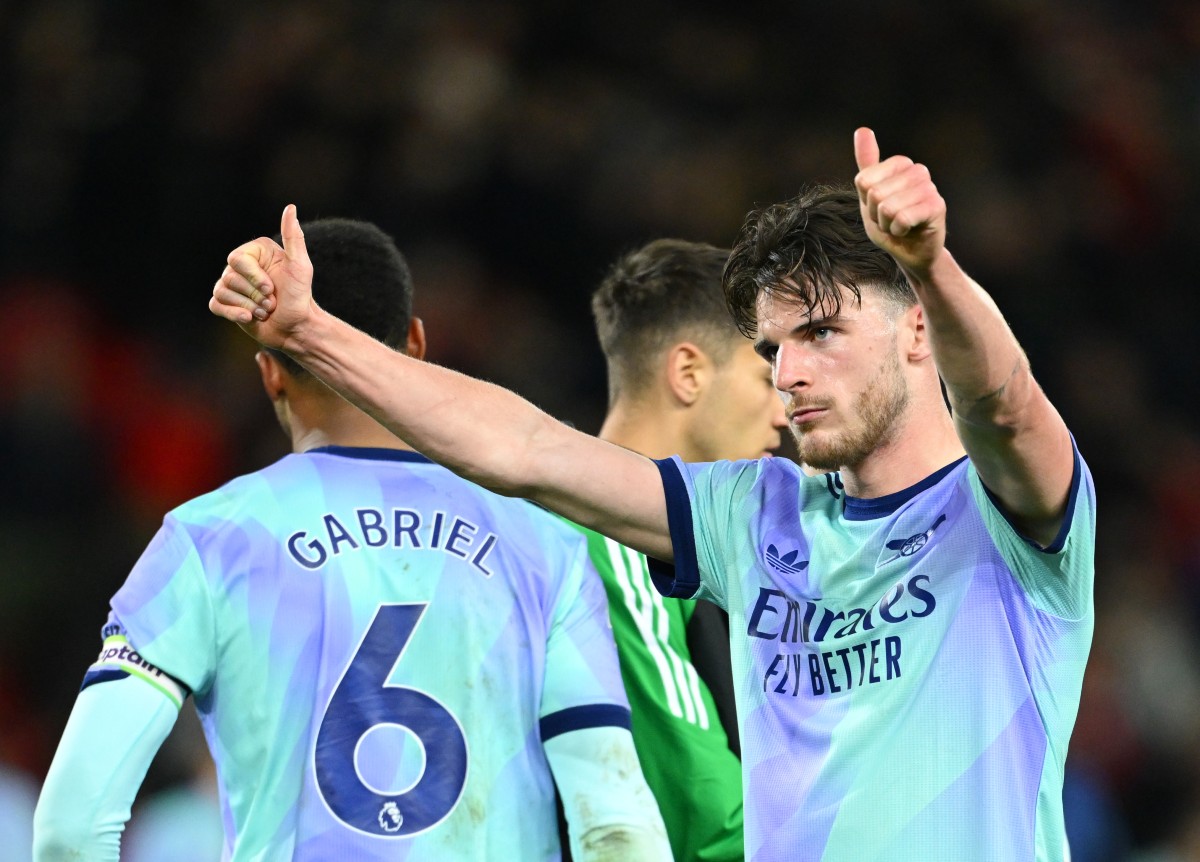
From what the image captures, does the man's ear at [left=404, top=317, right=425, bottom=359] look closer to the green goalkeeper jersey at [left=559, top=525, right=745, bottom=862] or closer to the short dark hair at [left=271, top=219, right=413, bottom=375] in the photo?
the short dark hair at [left=271, top=219, right=413, bottom=375]

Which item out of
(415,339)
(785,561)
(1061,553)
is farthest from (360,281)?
(1061,553)

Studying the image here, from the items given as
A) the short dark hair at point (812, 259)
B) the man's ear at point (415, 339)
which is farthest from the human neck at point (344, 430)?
the short dark hair at point (812, 259)

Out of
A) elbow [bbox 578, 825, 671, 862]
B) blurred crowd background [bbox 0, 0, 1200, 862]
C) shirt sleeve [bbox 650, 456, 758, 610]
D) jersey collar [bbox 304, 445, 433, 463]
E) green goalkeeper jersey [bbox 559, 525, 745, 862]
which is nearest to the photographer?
shirt sleeve [bbox 650, 456, 758, 610]

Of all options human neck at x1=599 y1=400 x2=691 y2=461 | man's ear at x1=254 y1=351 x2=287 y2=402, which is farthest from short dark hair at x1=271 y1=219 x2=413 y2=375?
human neck at x1=599 y1=400 x2=691 y2=461

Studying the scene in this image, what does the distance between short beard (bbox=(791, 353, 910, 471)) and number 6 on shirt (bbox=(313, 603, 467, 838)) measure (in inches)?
35.2

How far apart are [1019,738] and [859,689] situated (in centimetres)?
27

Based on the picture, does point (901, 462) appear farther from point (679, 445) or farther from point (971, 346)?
point (679, 445)

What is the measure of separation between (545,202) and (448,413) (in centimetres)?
639

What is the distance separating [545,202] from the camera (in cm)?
891

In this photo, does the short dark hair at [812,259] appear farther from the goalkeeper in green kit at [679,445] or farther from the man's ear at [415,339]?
the goalkeeper in green kit at [679,445]

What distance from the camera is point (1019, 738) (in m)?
2.48

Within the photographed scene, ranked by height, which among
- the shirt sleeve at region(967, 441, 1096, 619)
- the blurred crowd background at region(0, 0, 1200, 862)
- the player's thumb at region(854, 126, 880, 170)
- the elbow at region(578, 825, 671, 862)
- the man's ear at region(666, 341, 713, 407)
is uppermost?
the blurred crowd background at region(0, 0, 1200, 862)

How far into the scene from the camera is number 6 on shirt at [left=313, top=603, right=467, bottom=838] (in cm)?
304

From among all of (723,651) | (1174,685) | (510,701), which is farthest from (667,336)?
(1174,685)
